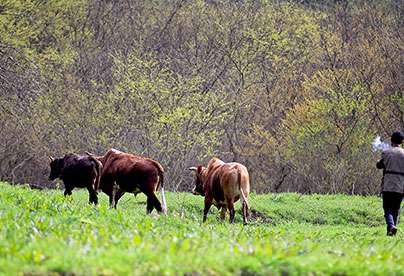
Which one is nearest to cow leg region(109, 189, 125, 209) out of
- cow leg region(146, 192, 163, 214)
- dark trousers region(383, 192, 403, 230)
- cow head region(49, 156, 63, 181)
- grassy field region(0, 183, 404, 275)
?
cow leg region(146, 192, 163, 214)

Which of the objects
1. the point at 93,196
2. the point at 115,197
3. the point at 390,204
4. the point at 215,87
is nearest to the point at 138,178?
the point at 115,197

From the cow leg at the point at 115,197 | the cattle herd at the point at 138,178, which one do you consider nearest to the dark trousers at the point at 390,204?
the cattle herd at the point at 138,178

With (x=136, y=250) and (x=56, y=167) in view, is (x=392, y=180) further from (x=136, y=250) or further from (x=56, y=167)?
(x=56, y=167)

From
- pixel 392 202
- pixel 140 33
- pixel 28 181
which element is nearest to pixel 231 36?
pixel 140 33

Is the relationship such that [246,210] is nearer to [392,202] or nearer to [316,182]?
[392,202]

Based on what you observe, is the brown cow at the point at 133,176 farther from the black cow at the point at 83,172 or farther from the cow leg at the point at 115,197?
the black cow at the point at 83,172

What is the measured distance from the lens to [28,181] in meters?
41.4

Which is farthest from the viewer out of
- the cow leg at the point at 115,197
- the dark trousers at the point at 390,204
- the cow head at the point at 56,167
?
the cow head at the point at 56,167

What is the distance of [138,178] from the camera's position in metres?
19.7

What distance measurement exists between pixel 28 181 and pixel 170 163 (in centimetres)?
781

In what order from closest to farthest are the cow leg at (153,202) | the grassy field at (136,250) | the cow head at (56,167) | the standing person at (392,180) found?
1. the grassy field at (136,250)
2. the standing person at (392,180)
3. the cow leg at (153,202)
4. the cow head at (56,167)

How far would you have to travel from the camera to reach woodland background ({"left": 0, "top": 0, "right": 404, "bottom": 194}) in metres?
39.4

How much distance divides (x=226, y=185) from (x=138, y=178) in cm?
235

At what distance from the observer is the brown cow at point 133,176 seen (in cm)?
1955
